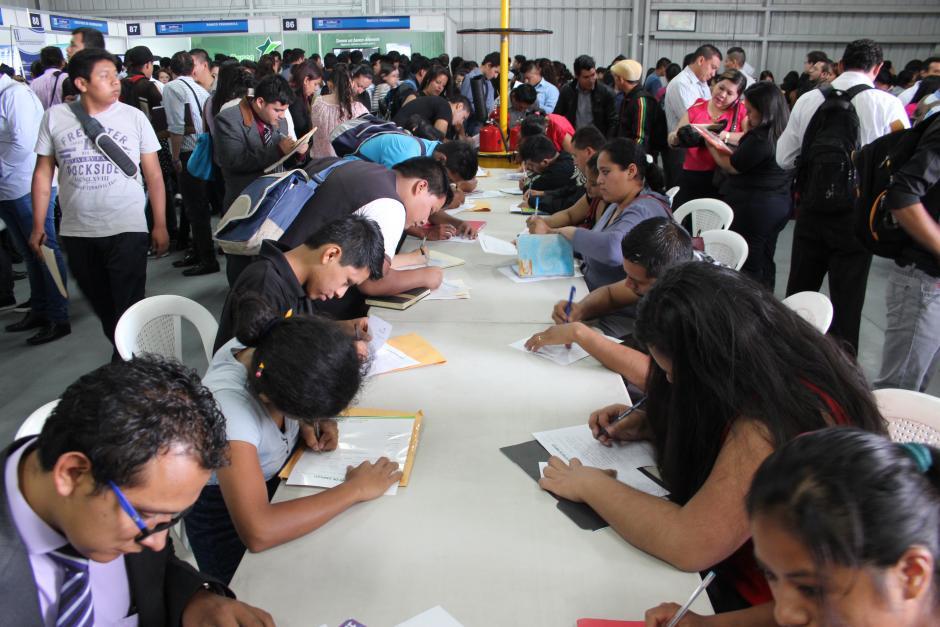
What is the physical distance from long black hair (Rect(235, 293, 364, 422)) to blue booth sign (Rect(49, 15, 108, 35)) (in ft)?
33.8

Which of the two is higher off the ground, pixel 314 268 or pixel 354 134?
pixel 354 134

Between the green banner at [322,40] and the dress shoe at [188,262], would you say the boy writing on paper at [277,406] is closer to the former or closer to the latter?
the dress shoe at [188,262]

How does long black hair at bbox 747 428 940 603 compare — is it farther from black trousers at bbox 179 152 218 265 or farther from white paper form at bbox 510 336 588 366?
A: black trousers at bbox 179 152 218 265

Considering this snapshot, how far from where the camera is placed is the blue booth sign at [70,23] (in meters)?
9.56

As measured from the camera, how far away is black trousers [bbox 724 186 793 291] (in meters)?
3.59

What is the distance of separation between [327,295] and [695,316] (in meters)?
1.07

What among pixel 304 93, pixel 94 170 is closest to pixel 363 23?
pixel 304 93

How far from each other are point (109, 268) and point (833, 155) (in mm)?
3130

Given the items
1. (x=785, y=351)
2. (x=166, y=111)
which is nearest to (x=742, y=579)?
(x=785, y=351)

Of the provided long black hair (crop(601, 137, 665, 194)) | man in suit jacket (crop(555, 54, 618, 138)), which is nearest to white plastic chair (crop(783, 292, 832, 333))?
long black hair (crop(601, 137, 665, 194))

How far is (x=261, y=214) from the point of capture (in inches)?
87.7

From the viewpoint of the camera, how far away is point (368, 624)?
1.04m

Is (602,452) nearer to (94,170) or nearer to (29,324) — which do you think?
(94,170)

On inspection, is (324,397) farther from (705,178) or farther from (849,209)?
(705,178)
